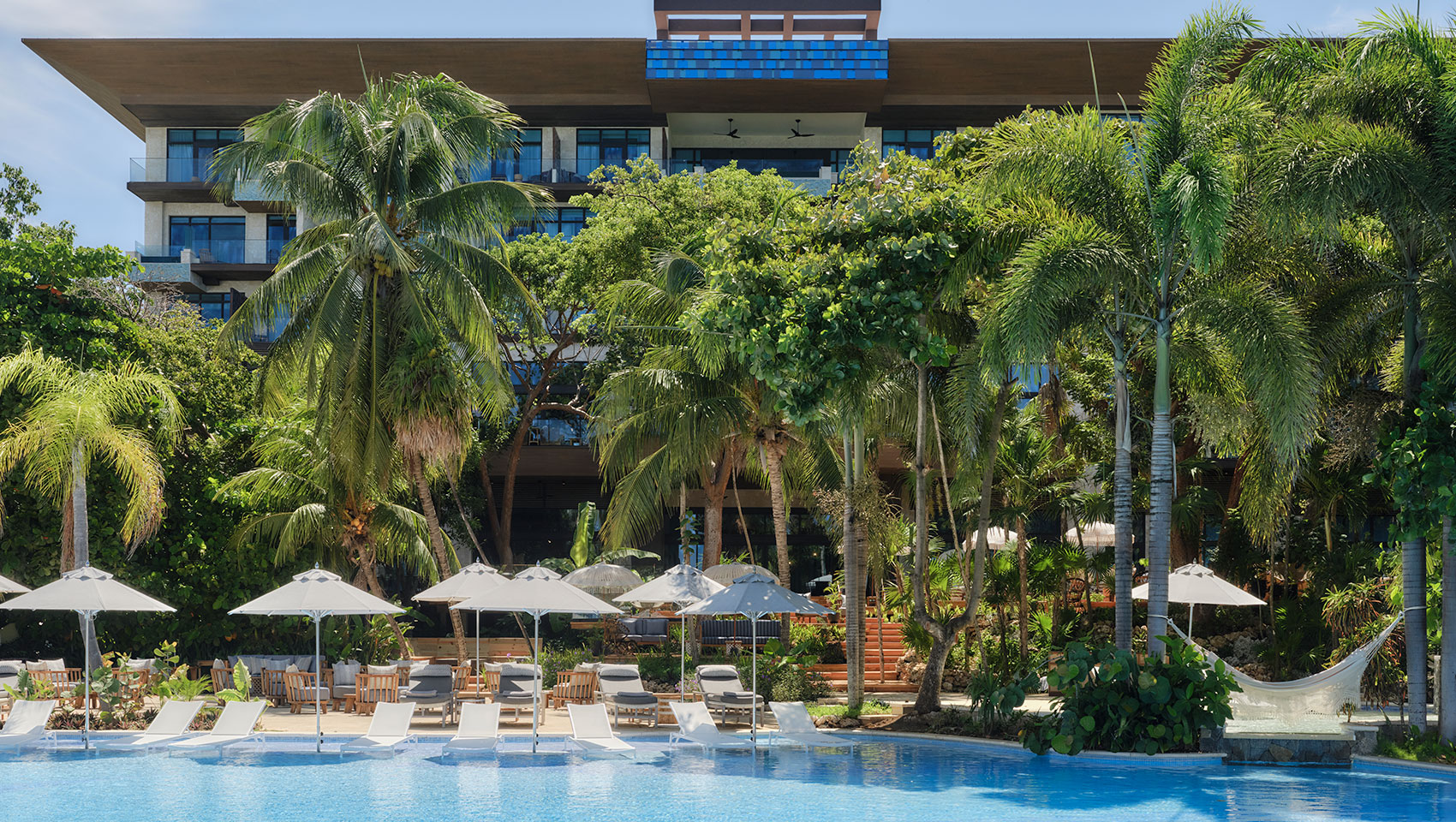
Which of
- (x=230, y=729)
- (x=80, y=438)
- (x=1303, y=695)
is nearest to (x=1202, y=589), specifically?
(x=1303, y=695)

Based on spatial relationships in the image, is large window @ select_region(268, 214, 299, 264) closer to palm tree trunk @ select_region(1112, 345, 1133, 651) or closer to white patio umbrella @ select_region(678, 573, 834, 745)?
white patio umbrella @ select_region(678, 573, 834, 745)

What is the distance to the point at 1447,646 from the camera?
14305 mm

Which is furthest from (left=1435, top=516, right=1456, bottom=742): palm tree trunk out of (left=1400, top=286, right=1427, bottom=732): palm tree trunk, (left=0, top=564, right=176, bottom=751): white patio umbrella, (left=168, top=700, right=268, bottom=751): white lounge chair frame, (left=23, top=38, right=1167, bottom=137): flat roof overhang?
(left=23, top=38, right=1167, bottom=137): flat roof overhang

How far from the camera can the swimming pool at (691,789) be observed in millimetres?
11555

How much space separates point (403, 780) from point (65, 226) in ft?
79.0

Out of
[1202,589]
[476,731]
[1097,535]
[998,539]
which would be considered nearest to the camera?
[476,731]

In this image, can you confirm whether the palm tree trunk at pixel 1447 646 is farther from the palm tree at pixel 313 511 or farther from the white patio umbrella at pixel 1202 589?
the palm tree at pixel 313 511

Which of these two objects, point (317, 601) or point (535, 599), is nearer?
point (535, 599)

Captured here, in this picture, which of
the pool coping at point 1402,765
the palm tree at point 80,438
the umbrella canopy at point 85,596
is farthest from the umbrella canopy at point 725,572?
the pool coping at point 1402,765

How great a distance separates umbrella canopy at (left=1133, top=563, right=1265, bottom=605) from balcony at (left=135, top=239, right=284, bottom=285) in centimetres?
2962

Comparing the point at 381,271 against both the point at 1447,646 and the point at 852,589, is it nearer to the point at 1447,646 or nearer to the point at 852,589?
the point at 852,589

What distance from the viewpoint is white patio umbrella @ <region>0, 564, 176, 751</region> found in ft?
49.7

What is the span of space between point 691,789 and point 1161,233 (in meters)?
8.30

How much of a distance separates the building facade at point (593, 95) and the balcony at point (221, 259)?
6cm
